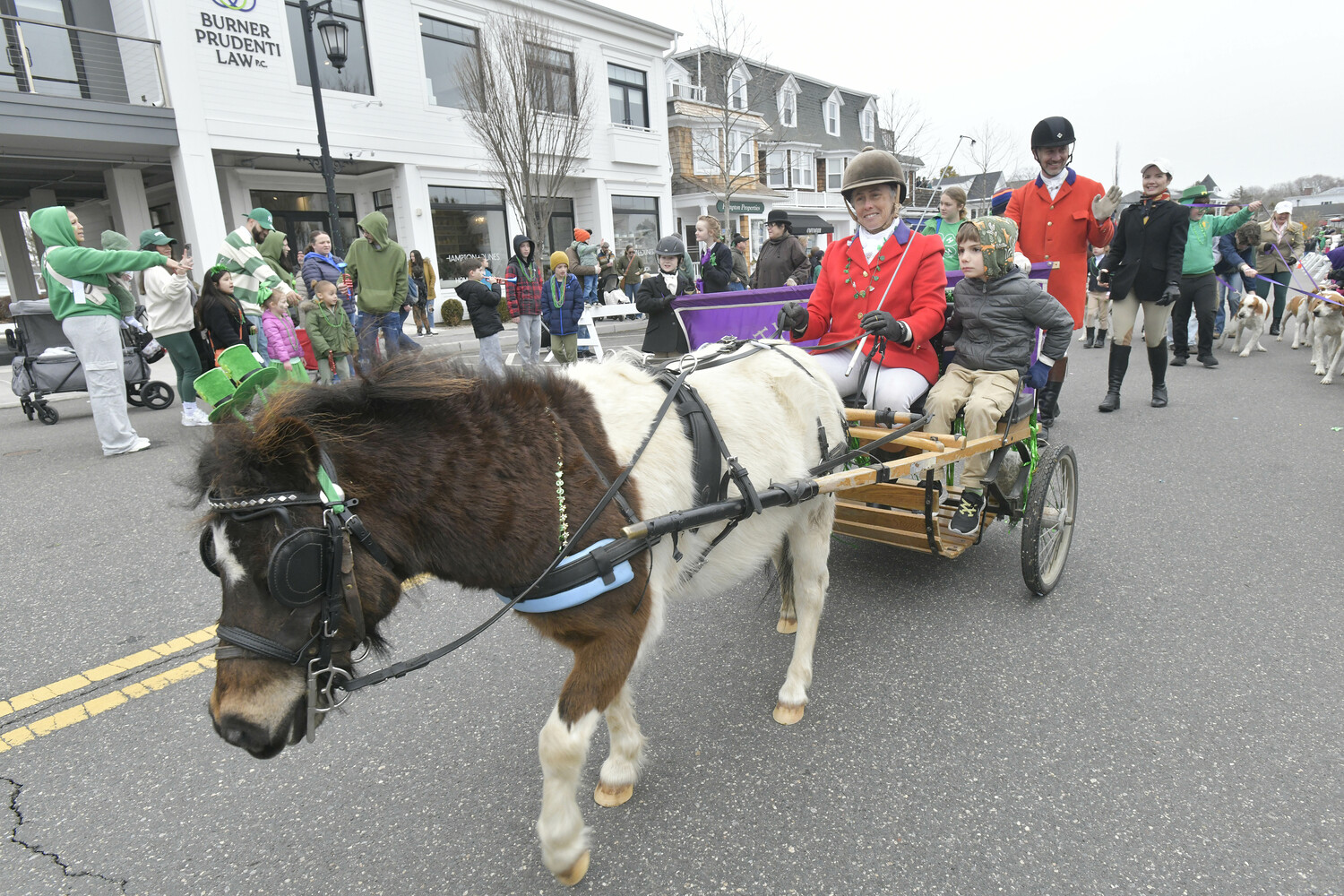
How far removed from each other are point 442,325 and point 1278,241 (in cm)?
1830

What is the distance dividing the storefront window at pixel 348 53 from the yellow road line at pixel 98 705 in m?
18.1

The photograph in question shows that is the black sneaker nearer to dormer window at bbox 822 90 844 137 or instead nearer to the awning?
the awning

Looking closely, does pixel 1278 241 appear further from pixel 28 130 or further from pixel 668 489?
pixel 28 130

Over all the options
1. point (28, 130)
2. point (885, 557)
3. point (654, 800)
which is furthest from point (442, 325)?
point (654, 800)

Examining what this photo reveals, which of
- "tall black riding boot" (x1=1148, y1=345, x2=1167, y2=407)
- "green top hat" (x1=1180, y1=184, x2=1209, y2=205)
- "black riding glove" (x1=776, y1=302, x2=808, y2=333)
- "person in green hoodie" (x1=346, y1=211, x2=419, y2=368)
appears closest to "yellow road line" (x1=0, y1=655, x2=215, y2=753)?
"black riding glove" (x1=776, y1=302, x2=808, y2=333)

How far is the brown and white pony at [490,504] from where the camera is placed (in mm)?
1677

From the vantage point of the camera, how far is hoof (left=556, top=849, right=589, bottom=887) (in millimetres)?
2061

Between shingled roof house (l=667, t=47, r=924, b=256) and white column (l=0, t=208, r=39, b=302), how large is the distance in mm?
21643

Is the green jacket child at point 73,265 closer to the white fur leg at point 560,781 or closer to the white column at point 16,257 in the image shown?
the white fur leg at point 560,781

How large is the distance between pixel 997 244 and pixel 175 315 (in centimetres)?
863

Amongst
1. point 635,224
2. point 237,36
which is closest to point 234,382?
point 237,36

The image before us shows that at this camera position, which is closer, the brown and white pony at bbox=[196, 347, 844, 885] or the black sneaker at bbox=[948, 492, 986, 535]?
the brown and white pony at bbox=[196, 347, 844, 885]

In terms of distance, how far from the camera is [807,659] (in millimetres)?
2947

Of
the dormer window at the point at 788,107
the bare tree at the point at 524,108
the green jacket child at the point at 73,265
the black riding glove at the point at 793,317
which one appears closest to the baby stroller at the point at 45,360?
the green jacket child at the point at 73,265
